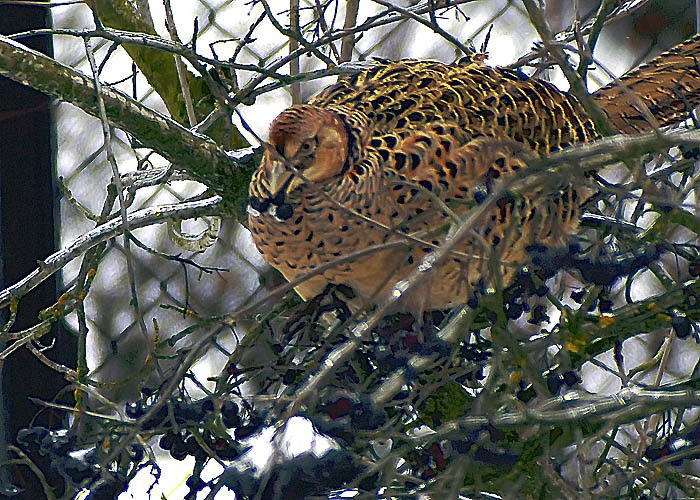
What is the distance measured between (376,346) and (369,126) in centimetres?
17

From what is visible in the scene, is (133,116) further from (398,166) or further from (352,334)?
(352,334)

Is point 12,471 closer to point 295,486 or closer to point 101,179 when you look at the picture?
point 101,179

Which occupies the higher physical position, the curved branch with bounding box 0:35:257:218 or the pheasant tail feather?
the pheasant tail feather

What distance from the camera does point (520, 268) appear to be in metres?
0.38

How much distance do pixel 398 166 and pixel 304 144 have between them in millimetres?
54

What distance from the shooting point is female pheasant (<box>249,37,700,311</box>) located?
478 millimetres

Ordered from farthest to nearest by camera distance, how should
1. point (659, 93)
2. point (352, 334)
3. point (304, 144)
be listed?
point (659, 93), point (304, 144), point (352, 334)


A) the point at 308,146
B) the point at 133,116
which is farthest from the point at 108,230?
the point at 308,146

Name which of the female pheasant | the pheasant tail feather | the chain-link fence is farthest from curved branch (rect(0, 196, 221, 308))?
the pheasant tail feather

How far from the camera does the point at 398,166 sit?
496 mm

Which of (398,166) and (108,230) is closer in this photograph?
(398,166)

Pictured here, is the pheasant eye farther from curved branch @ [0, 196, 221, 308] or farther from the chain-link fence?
curved branch @ [0, 196, 221, 308]

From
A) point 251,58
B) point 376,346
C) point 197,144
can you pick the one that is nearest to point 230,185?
point 197,144

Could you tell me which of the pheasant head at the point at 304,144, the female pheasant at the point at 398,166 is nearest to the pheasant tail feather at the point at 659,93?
the female pheasant at the point at 398,166
